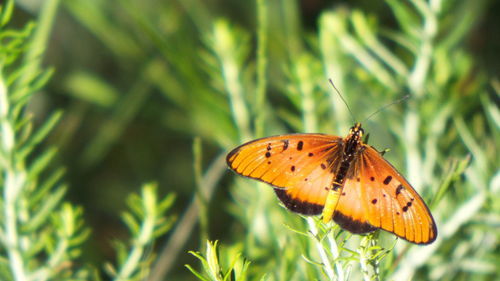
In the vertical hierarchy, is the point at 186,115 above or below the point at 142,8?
below

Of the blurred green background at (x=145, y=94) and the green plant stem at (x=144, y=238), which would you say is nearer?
the green plant stem at (x=144, y=238)

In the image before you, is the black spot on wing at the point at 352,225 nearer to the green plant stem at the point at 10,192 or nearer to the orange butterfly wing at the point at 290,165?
the orange butterfly wing at the point at 290,165

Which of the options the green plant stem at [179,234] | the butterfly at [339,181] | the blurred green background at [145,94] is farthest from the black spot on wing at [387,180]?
the blurred green background at [145,94]

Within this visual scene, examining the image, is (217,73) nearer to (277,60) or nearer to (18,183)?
(18,183)

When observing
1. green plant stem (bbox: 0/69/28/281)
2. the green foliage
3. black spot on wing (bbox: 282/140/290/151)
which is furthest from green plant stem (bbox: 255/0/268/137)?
green plant stem (bbox: 0/69/28/281)

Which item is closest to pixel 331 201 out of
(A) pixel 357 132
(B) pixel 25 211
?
(A) pixel 357 132

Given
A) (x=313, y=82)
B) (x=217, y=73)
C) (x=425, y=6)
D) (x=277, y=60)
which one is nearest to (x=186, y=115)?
(x=277, y=60)

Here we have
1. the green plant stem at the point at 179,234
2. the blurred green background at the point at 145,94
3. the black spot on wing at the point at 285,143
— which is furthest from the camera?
the blurred green background at the point at 145,94

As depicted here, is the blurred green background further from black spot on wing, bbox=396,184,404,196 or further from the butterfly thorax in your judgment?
black spot on wing, bbox=396,184,404,196
